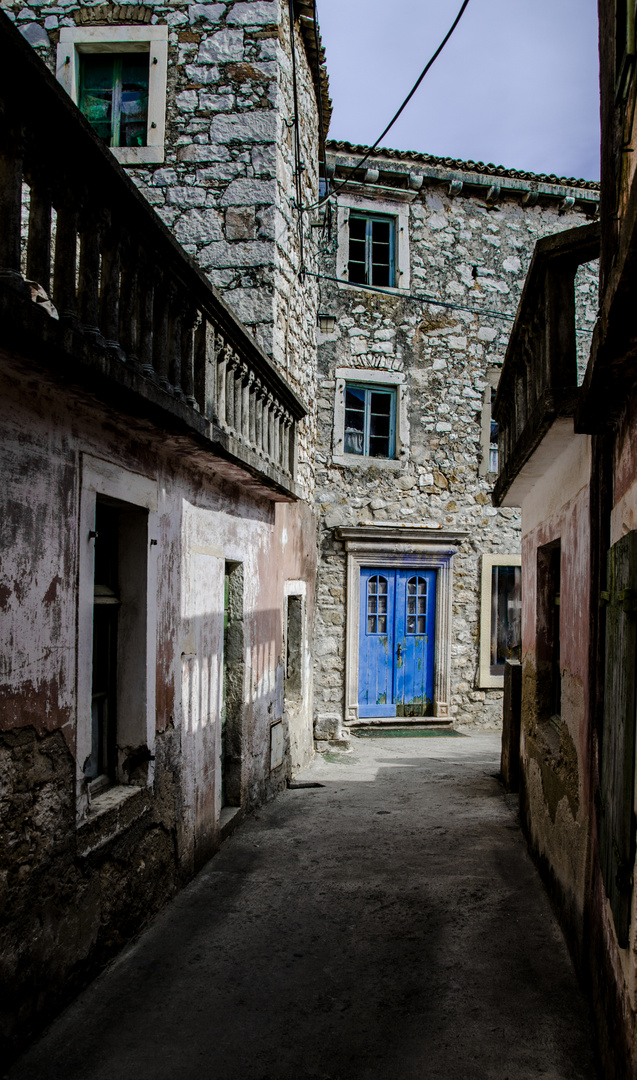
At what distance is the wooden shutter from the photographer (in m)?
2.61

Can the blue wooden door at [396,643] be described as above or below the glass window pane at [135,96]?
below

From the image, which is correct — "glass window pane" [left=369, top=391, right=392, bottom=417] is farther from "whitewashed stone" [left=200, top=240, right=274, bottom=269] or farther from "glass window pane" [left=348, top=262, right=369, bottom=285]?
"whitewashed stone" [left=200, top=240, right=274, bottom=269]

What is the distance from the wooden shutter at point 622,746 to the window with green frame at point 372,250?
9976 mm

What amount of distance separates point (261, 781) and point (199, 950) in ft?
10.2

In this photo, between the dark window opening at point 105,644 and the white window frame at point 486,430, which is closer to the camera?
the dark window opening at point 105,644

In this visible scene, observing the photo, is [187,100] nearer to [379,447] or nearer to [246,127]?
[246,127]

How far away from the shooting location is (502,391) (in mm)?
7008

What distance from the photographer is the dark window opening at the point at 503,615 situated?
489 inches

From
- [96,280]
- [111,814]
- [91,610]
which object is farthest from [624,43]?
[111,814]

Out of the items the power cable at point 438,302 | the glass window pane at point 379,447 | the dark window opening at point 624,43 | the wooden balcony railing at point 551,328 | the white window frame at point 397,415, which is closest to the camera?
the dark window opening at point 624,43

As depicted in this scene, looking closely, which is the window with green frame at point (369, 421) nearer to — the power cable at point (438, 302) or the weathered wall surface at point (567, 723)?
the power cable at point (438, 302)

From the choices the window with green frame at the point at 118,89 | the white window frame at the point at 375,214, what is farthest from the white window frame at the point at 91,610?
the white window frame at the point at 375,214

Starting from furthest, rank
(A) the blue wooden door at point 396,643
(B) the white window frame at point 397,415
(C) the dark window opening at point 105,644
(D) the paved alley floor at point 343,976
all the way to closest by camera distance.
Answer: (A) the blue wooden door at point 396,643, (B) the white window frame at point 397,415, (C) the dark window opening at point 105,644, (D) the paved alley floor at point 343,976

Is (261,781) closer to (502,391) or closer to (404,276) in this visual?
(502,391)
